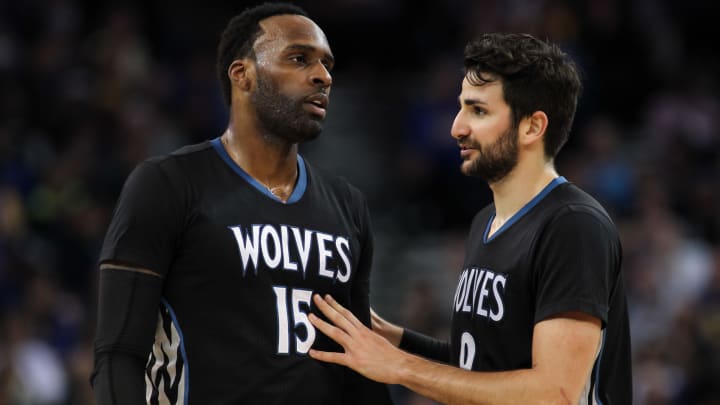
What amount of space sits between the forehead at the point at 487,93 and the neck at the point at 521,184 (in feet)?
0.84

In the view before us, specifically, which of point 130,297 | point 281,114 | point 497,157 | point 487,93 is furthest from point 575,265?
point 130,297

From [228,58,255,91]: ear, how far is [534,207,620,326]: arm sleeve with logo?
1.26 metres

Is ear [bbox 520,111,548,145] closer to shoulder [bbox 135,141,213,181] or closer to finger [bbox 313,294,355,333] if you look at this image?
finger [bbox 313,294,355,333]

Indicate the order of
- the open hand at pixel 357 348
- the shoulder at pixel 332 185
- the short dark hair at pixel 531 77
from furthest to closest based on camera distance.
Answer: the shoulder at pixel 332 185 < the short dark hair at pixel 531 77 < the open hand at pixel 357 348

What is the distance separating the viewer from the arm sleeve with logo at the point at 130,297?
3637 millimetres

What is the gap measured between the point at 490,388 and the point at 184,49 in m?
10.1

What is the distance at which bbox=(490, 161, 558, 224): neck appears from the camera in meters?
4.12

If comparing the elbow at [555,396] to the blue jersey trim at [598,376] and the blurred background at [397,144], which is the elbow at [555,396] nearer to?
the blue jersey trim at [598,376]

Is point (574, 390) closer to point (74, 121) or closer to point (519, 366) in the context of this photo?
point (519, 366)

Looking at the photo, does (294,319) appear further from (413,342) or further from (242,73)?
(242,73)

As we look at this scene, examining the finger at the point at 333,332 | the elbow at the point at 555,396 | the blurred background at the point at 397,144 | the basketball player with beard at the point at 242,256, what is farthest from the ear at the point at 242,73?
the blurred background at the point at 397,144

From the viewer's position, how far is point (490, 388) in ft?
12.4

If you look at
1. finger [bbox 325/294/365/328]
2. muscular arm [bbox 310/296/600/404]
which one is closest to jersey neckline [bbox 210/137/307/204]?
finger [bbox 325/294/365/328]

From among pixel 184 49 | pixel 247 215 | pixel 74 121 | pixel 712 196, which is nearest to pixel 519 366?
pixel 247 215
